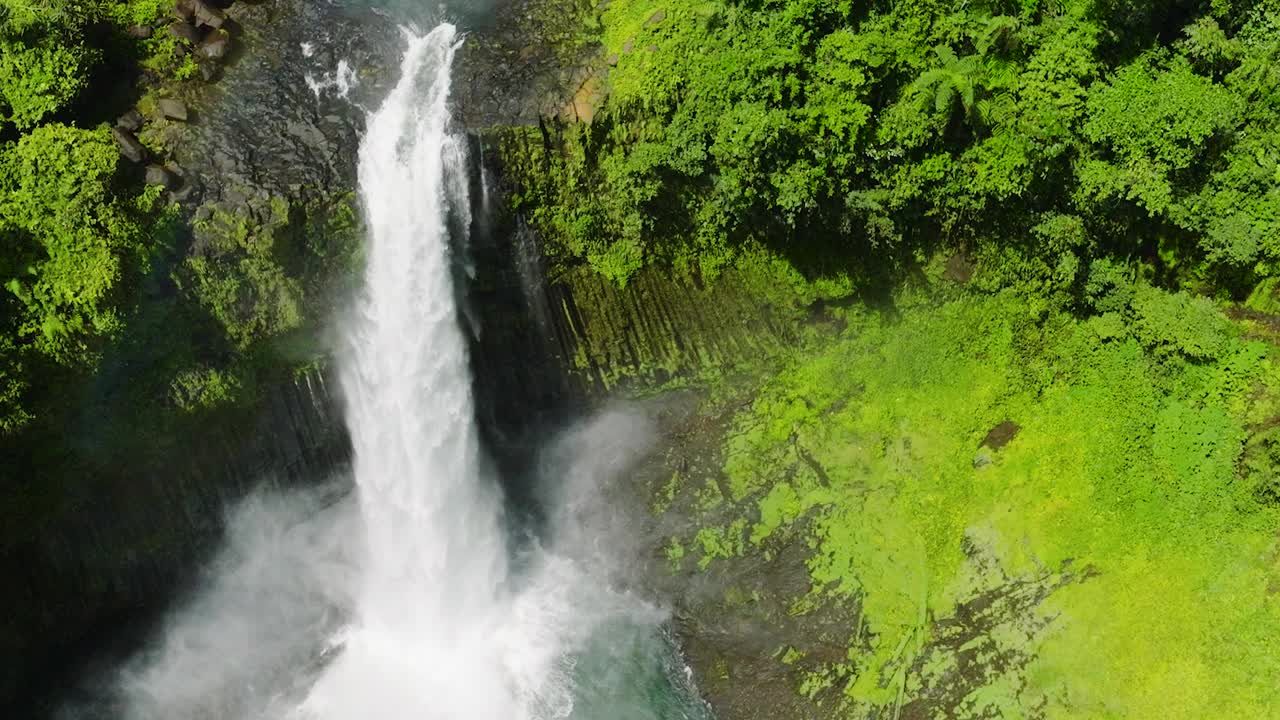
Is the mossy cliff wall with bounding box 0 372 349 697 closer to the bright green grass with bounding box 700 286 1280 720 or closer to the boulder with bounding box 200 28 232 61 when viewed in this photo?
the boulder with bounding box 200 28 232 61

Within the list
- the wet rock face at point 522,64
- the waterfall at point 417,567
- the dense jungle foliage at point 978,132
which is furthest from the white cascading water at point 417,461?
the dense jungle foliage at point 978,132

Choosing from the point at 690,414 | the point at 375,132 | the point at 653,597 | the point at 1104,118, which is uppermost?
the point at 375,132

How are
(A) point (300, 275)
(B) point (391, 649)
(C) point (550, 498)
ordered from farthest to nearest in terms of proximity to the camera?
1. (C) point (550, 498)
2. (B) point (391, 649)
3. (A) point (300, 275)

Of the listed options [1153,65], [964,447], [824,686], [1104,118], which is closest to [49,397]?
[824,686]

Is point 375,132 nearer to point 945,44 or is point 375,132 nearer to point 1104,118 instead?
point 945,44

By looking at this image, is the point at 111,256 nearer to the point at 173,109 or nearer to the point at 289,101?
the point at 173,109

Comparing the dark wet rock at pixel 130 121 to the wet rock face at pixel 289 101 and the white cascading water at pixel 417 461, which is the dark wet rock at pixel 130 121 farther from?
the white cascading water at pixel 417 461
